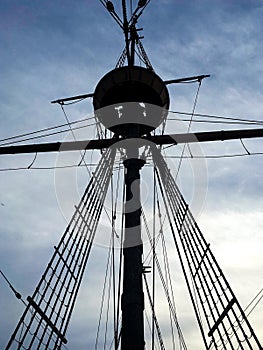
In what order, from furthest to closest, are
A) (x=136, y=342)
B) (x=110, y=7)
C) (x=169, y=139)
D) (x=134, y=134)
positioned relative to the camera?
(x=110, y=7)
(x=169, y=139)
(x=134, y=134)
(x=136, y=342)

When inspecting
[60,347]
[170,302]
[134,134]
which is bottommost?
[60,347]

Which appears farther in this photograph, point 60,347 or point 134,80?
point 134,80

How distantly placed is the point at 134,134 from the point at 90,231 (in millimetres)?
3149

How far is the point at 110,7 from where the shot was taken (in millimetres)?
14016

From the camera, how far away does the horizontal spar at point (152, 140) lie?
11.8 meters

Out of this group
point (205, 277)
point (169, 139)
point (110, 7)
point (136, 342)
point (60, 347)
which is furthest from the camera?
point (110, 7)

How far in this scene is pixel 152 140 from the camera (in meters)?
12.1

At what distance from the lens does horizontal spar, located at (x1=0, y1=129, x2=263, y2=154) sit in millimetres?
11773

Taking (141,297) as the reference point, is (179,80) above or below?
above

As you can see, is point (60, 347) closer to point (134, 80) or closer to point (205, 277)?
point (205, 277)

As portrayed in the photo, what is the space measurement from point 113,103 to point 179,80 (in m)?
3.32

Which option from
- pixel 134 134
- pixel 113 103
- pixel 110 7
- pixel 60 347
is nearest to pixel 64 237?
pixel 60 347

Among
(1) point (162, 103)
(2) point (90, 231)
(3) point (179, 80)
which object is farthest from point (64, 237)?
(3) point (179, 80)

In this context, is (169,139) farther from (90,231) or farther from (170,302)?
(170,302)
